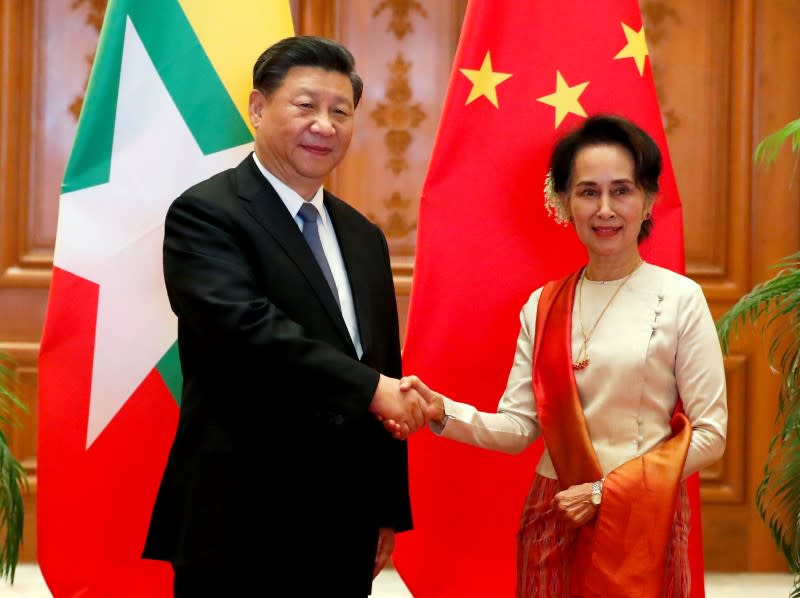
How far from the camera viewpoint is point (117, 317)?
1.95m

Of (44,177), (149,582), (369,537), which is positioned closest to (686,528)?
(369,537)

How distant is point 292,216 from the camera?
162 cm

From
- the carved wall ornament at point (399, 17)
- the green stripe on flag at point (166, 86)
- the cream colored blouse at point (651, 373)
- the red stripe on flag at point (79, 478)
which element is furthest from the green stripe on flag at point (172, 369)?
the carved wall ornament at point (399, 17)

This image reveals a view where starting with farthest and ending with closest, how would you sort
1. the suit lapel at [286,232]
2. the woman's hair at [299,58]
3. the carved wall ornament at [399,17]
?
the carved wall ornament at [399,17], the woman's hair at [299,58], the suit lapel at [286,232]

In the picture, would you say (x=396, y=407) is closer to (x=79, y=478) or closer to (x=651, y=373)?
(x=651, y=373)

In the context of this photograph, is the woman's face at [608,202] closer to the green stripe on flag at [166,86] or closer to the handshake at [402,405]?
the handshake at [402,405]

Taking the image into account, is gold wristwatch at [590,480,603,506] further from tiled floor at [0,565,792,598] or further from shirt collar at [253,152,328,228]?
tiled floor at [0,565,792,598]

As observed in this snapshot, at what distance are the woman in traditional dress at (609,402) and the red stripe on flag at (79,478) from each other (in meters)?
0.74

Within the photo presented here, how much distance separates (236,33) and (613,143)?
0.90m

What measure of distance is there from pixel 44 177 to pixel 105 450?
1735mm

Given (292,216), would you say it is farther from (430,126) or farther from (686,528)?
(430,126)

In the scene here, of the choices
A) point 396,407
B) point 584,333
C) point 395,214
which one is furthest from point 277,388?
point 395,214

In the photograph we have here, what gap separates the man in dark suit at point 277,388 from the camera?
1462mm

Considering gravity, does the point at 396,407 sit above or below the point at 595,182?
below
